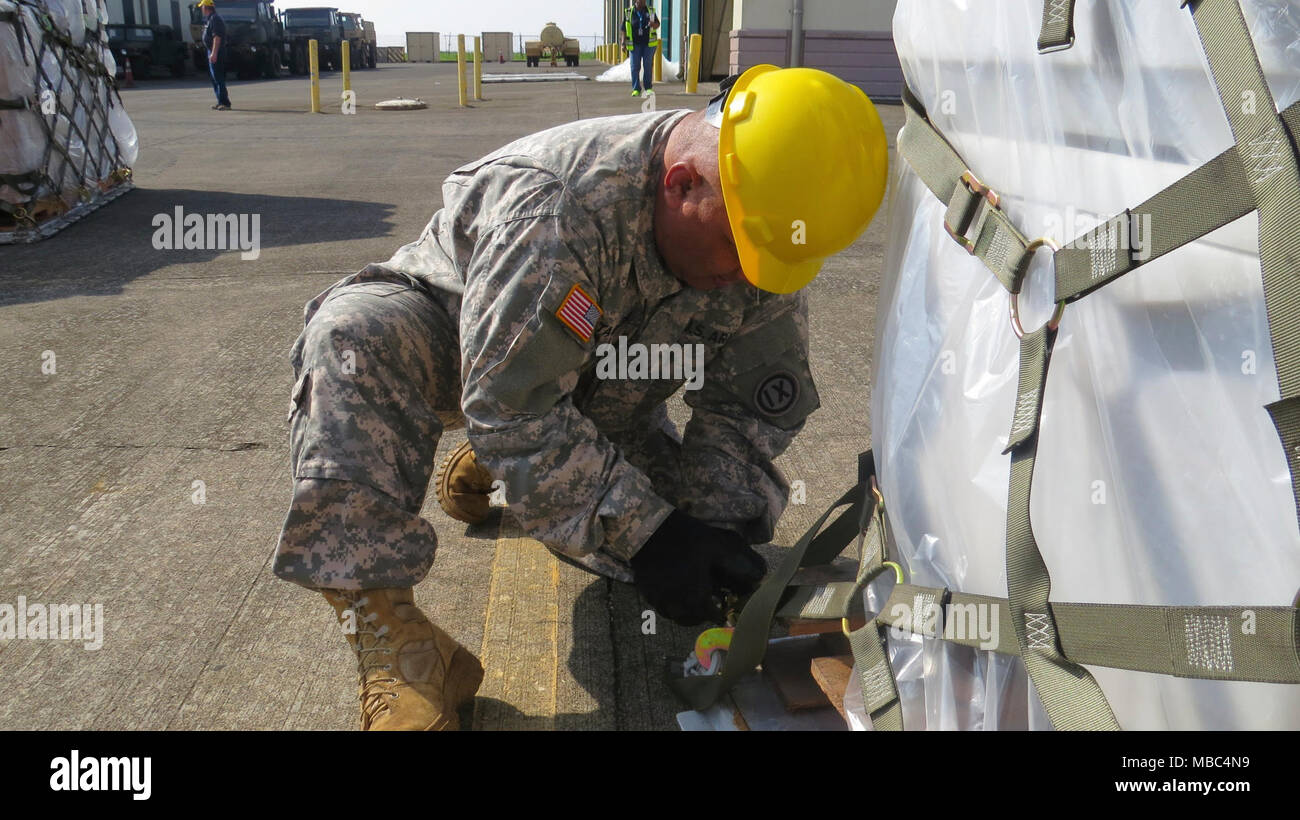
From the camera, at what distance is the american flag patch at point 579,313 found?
1871 mm

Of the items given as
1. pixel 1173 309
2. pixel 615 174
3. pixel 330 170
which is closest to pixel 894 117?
pixel 330 170

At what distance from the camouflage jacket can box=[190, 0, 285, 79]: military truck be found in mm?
23882

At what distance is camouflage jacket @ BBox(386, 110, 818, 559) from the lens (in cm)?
187

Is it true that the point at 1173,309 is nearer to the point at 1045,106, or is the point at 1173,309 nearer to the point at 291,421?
the point at 1045,106

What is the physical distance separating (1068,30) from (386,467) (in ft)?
4.40

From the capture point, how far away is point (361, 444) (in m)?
1.91

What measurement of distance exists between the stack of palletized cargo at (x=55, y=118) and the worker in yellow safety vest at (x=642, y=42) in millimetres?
9636

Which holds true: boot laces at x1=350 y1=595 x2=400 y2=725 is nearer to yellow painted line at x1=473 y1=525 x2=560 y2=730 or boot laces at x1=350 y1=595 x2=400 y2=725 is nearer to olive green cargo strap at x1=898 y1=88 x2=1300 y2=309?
yellow painted line at x1=473 y1=525 x2=560 y2=730

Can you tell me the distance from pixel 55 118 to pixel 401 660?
5.99 meters

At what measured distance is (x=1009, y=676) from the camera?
55.2 inches

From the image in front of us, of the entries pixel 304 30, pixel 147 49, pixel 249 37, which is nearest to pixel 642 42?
pixel 249 37

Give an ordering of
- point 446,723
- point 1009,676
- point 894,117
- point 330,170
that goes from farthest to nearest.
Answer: point 894,117 < point 330,170 < point 446,723 < point 1009,676

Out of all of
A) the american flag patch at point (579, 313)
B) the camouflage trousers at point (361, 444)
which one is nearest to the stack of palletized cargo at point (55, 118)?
the camouflage trousers at point (361, 444)

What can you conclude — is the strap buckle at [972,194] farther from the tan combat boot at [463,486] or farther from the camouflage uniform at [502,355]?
the tan combat boot at [463,486]
